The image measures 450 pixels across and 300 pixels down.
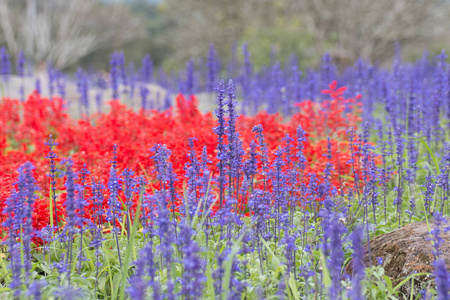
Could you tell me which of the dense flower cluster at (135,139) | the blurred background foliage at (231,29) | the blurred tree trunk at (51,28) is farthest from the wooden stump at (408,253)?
the blurred tree trunk at (51,28)

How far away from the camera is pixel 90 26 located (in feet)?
109

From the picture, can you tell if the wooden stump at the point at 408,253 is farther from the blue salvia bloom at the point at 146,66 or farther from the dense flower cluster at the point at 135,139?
the blue salvia bloom at the point at 146,66

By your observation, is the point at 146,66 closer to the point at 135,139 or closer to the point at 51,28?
the point at 135,139

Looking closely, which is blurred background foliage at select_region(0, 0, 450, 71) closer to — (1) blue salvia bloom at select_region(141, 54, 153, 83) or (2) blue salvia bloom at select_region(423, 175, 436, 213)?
(1) blue salvia bloom at select_region(141, 54, 153, 83)

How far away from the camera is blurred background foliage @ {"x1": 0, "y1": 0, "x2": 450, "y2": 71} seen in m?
22.2

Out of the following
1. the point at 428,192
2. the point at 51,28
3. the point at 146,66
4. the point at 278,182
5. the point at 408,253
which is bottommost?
the point at 408,253

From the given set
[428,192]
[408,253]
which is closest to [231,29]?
[428,192]

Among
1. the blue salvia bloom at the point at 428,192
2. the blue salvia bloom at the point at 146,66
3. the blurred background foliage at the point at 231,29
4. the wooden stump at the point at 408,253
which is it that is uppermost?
the blurred background foliage at the point at 231,29

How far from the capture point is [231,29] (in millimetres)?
30125

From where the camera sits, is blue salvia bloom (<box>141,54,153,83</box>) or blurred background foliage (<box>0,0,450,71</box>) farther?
blurred background foliage (<box>0,0,450,71</box>)

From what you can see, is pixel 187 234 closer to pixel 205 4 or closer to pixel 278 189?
pixel 278 189

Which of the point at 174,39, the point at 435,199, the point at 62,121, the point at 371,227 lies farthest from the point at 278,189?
the point at 174,39

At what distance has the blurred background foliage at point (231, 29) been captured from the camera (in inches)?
873

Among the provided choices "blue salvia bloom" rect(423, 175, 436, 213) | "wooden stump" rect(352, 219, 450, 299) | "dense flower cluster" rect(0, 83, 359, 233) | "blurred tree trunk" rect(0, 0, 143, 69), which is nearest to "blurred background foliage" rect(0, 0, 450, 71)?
"blurred tree trunk" rect(0, 0, 143, 69)
